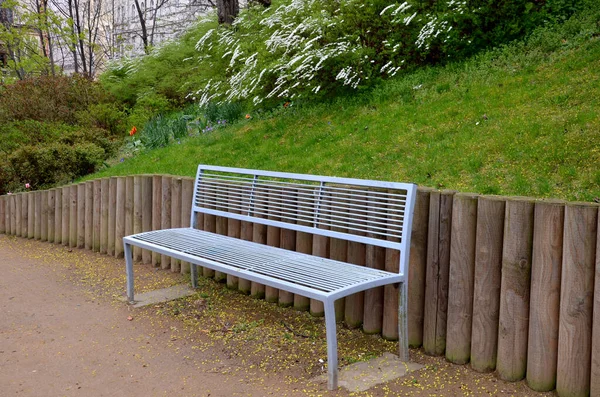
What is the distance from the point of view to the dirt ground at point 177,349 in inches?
144

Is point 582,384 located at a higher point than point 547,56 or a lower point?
lower

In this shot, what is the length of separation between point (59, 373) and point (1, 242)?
5612 mm

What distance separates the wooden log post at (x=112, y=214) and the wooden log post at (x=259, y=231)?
2547 mm

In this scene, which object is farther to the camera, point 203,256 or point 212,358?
point 203,256

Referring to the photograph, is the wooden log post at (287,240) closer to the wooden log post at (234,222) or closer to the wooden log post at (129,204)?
the wooden log post at (234,222)

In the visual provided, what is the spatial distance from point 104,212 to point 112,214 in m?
0.17

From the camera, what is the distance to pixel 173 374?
12.8 ft

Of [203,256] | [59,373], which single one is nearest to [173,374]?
[59,373]

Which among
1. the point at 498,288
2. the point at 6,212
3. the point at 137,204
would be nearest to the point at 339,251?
the point at 498,288

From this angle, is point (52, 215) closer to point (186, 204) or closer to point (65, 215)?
point (65, 215)

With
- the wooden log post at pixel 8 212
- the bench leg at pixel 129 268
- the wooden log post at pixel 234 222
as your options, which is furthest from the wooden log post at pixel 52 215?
the wooden log post at pixel 234 222

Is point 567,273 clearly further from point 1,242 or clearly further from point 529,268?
point 1,242

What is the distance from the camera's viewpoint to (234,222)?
5766mm

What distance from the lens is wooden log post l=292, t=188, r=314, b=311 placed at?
16.0 ft
